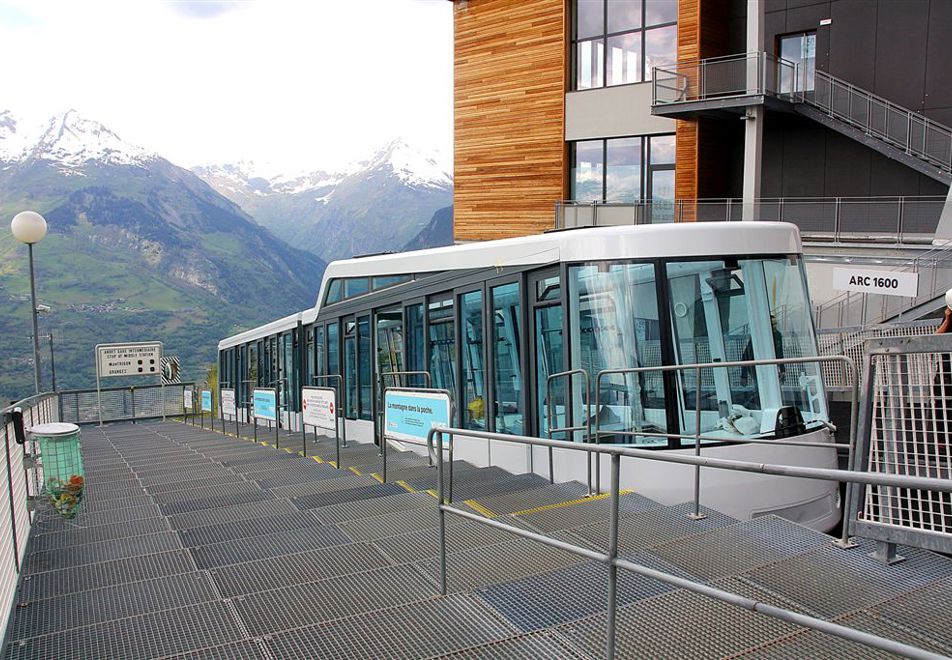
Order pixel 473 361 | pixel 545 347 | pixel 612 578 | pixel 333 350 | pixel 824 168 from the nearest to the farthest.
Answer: pixel 612 578 < pixel 545 347 < pixel 473 361 < pixel 333 350 < pixel 824 168

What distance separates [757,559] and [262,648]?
9.25 feet

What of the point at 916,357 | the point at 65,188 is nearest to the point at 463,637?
the point at 916,357

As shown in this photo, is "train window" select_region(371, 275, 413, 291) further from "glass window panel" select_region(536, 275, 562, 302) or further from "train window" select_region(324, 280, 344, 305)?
"glass window panel" select_region(536, 275, 562, 302)

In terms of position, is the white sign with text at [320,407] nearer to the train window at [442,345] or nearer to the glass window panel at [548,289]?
the train window at [442,345]

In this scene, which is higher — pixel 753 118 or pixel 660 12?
pixel 660 12

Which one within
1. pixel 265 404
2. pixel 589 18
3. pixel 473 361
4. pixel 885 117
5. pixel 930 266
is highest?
pixel 589 18

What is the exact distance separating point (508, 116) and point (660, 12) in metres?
5.21

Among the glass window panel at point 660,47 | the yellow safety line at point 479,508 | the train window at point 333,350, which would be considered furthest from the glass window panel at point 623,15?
the yellow safety line at point 479,508

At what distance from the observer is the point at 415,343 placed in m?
11.4

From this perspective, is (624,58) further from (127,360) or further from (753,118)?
(127,360)

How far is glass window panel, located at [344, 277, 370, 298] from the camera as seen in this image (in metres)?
13.1

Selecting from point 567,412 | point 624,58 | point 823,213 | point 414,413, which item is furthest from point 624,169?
point 414,413

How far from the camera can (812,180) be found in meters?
22.2

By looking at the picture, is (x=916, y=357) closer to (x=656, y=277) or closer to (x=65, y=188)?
(x=656, y=277)
